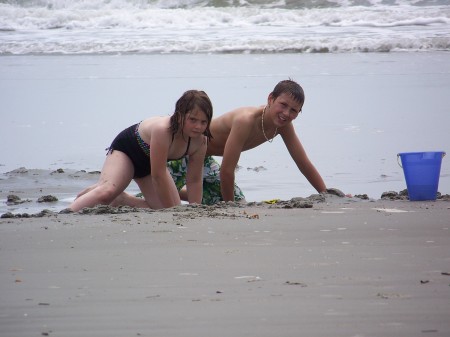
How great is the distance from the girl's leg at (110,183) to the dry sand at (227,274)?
568mm

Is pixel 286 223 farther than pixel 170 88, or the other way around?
pixel 170 88

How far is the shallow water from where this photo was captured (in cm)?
760

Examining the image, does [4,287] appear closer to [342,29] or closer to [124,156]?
[124,156]

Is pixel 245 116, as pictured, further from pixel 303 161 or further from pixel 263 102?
pixel 263 102

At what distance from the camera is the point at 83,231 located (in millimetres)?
4578

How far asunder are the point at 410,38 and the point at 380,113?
831 centimetres

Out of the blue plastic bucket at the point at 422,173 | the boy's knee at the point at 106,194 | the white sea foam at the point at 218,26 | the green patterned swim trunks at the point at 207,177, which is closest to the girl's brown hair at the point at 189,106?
the boy's knee at the point at 106,194

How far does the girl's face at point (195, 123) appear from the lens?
5684 mm

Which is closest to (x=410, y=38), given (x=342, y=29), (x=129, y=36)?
(x=342, y=29)

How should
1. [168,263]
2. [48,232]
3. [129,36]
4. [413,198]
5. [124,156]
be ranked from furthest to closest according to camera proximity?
[129,36], [124,156], [413,198], [48,232], [168,263]

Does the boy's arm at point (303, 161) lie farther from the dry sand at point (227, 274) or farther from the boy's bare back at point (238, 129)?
the dry sand at point (227, 274)

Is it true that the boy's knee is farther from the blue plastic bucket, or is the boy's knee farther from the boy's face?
the blue plastic bucket

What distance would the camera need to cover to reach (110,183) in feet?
19.7

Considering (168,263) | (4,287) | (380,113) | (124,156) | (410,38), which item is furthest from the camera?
(410,38)
